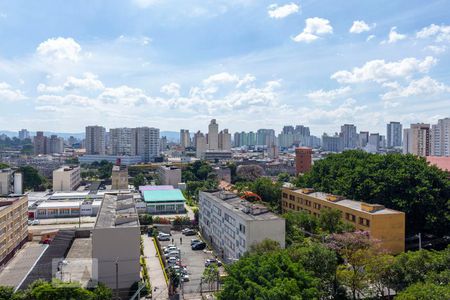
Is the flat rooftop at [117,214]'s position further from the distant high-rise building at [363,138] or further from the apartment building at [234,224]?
the distant high-rise building at [363,138]

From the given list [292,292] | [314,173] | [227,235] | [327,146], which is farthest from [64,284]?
[327,146]

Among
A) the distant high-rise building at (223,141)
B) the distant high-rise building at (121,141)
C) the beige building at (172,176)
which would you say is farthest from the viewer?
the distant high-rise building at (223,141)

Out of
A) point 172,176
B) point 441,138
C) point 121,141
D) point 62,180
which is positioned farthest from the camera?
point 121,141

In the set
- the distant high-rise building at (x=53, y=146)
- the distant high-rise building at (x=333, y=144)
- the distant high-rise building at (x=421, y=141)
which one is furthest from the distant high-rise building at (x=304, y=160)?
the distant high-rise building at (x=333, y=144)

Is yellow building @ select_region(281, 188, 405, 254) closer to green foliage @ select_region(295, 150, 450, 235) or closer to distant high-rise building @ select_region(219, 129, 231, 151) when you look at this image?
green foliage @ select_region(295, 150, 450, 235)

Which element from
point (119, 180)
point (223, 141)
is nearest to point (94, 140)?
point (223, 141)

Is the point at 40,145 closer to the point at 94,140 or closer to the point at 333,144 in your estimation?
the point at 94,140

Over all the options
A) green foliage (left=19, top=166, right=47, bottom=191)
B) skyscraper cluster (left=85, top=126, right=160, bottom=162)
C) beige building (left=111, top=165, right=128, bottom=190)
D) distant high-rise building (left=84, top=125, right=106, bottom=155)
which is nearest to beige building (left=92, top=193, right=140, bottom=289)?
beige building (left=111, top=165, right=128, bottom=190)
